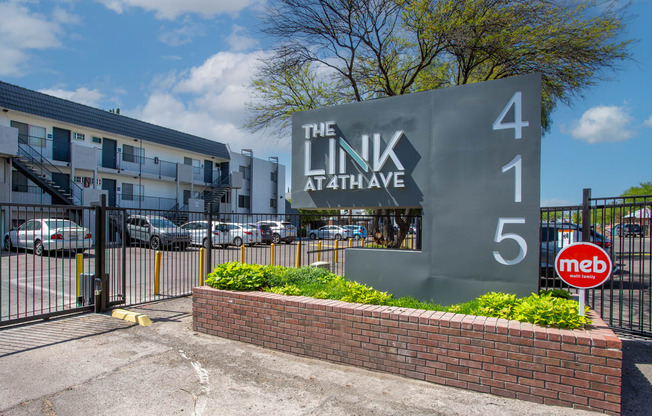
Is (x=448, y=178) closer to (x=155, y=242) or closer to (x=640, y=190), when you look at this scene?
(x=155, y=242)

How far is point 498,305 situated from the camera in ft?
15.5

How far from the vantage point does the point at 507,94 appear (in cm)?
533

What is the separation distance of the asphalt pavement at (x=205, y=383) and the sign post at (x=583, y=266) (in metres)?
1.23

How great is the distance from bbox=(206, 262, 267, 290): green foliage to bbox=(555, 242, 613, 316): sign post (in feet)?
13.7

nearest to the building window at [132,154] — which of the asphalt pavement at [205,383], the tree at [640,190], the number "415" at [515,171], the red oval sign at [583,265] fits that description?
the asphalt pavement at [205,383]

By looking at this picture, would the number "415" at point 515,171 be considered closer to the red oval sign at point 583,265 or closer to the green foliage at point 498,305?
the green foliage at point 498,305

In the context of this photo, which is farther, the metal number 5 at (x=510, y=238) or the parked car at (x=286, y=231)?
the parked car at (x=286, y=231)

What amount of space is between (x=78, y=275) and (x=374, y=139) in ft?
20.7

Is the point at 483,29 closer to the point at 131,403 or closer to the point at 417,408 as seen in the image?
the point at 417,408

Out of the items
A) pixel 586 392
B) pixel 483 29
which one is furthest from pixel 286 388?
pixel 483 29

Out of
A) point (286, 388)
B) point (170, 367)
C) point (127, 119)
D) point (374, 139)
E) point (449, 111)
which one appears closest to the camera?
point (286, 388)

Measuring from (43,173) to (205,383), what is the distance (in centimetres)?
2397

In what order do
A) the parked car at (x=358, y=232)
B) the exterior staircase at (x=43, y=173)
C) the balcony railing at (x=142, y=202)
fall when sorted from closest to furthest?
the parked car at (x=358, y=232) < the exterior staircase at (x=43, y=173) < the balcony railing at (x=142, y=202)

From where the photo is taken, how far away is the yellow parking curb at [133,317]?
675 cm
